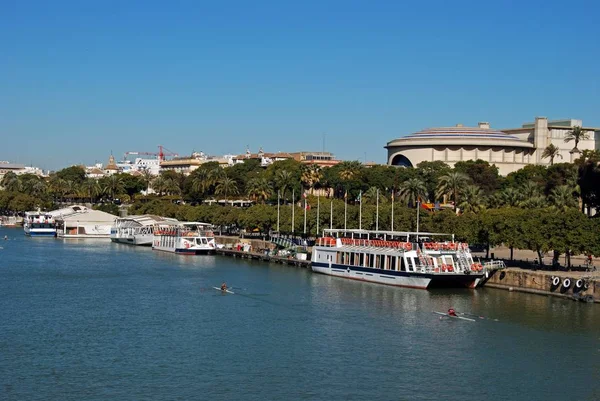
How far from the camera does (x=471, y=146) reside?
19175cm

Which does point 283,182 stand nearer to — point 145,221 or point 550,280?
point 145,221

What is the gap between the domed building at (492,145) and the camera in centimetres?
19038

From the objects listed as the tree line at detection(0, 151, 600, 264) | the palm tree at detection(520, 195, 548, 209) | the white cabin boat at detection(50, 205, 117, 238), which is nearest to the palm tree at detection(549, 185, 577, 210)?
A: the tree line at detection(0, 151, 600, 264)

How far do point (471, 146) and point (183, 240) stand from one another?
9618 centimetres

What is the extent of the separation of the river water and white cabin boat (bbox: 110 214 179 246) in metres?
55.2

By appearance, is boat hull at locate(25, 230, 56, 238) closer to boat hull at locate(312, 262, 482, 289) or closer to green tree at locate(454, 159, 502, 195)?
green tree at locate(454, 159, 502, 195)

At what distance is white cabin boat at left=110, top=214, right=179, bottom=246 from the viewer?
134975 millimetres

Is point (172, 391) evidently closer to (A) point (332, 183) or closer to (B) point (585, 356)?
(B) point (585, 356)

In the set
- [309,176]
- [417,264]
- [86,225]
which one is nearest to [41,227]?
[86,225]

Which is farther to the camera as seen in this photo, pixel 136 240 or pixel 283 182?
pixel 283 182

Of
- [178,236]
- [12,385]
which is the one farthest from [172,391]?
[178,236]

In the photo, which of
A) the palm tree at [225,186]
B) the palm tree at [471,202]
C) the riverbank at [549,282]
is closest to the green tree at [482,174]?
the palm tree at [225,186]

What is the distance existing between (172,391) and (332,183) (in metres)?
132

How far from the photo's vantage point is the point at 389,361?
1833 inches
